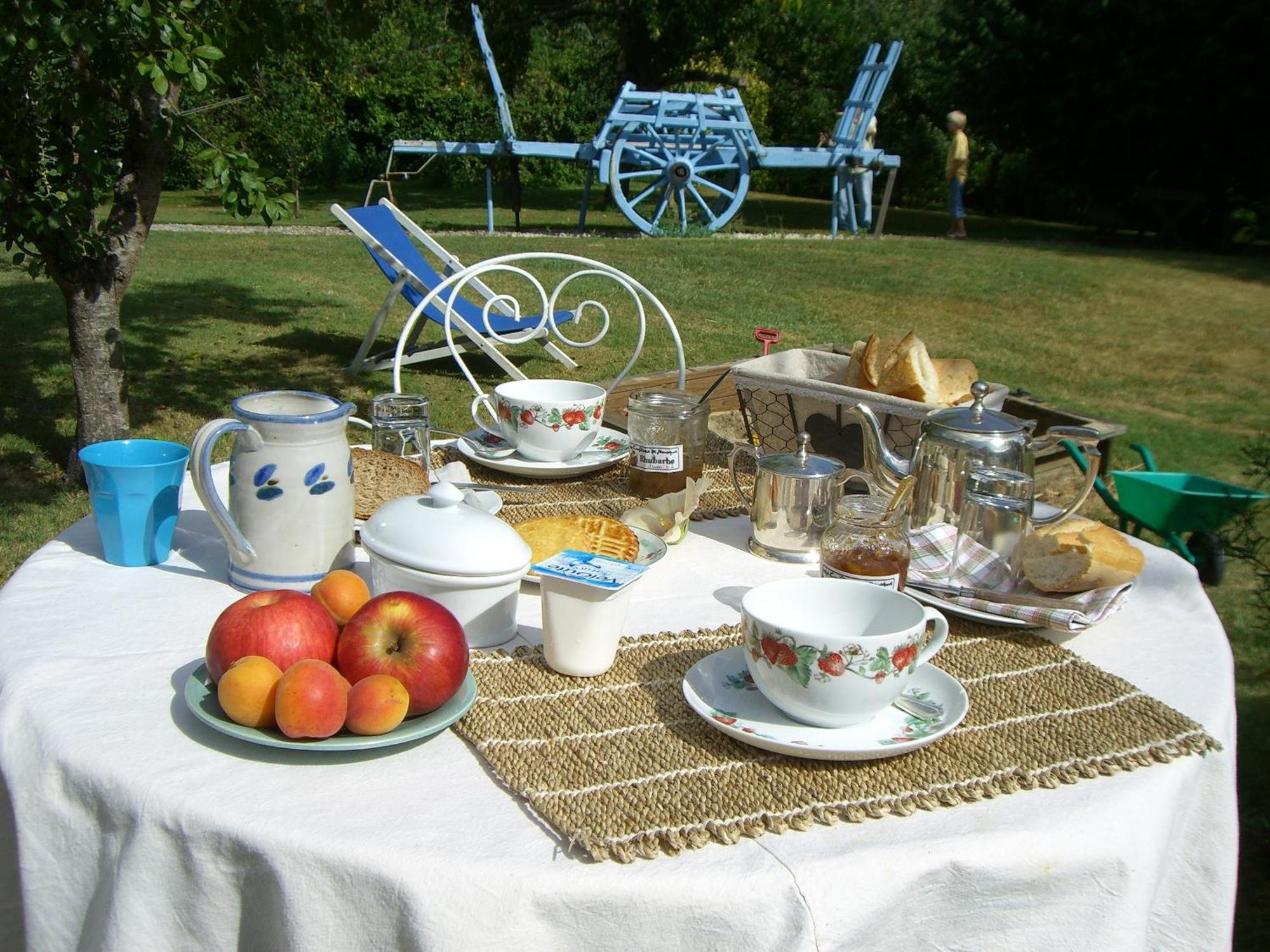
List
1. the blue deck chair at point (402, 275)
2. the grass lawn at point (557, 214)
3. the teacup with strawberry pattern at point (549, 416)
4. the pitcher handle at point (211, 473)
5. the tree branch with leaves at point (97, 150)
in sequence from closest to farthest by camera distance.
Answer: the pitcher handle at point (211, 473) < the teacup with strawberry pattern at point (549, 416) < the tree branch with leaves at point (97, 150) < the blue deck chair at point (402, 275) < the grass lawn at point (557, 214)

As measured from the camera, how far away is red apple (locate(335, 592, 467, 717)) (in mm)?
1049

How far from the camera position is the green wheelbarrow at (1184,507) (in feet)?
11.8

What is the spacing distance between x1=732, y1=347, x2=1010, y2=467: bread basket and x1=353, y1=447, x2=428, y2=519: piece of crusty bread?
2.30ft

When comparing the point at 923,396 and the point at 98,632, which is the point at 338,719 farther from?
the point at 923,396

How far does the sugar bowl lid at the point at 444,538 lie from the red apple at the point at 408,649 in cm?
12

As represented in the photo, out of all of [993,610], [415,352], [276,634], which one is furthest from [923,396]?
[415,352]

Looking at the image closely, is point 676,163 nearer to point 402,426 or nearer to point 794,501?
point 402,426

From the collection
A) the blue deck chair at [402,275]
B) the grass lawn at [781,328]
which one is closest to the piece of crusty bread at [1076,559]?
the grass lawn at [781,328]

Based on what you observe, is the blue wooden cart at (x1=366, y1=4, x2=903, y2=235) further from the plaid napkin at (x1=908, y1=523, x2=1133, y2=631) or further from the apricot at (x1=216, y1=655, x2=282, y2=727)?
the apricot at (x1=216, y1=655, x2=282, y2=727)

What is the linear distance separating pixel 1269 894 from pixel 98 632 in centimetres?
256

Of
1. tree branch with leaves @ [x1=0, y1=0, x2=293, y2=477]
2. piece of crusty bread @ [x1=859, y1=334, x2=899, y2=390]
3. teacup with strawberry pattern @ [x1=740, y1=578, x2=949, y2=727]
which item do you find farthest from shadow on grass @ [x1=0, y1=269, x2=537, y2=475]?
teacup with strawberry pattern @ [x1=740, y1=578, x2=949, y2=727]

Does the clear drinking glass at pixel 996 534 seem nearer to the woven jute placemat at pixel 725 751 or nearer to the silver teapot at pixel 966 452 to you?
the silver teapot at pixel 966 452

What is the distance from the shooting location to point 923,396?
1.95 metres

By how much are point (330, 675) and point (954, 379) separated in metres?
1.44
